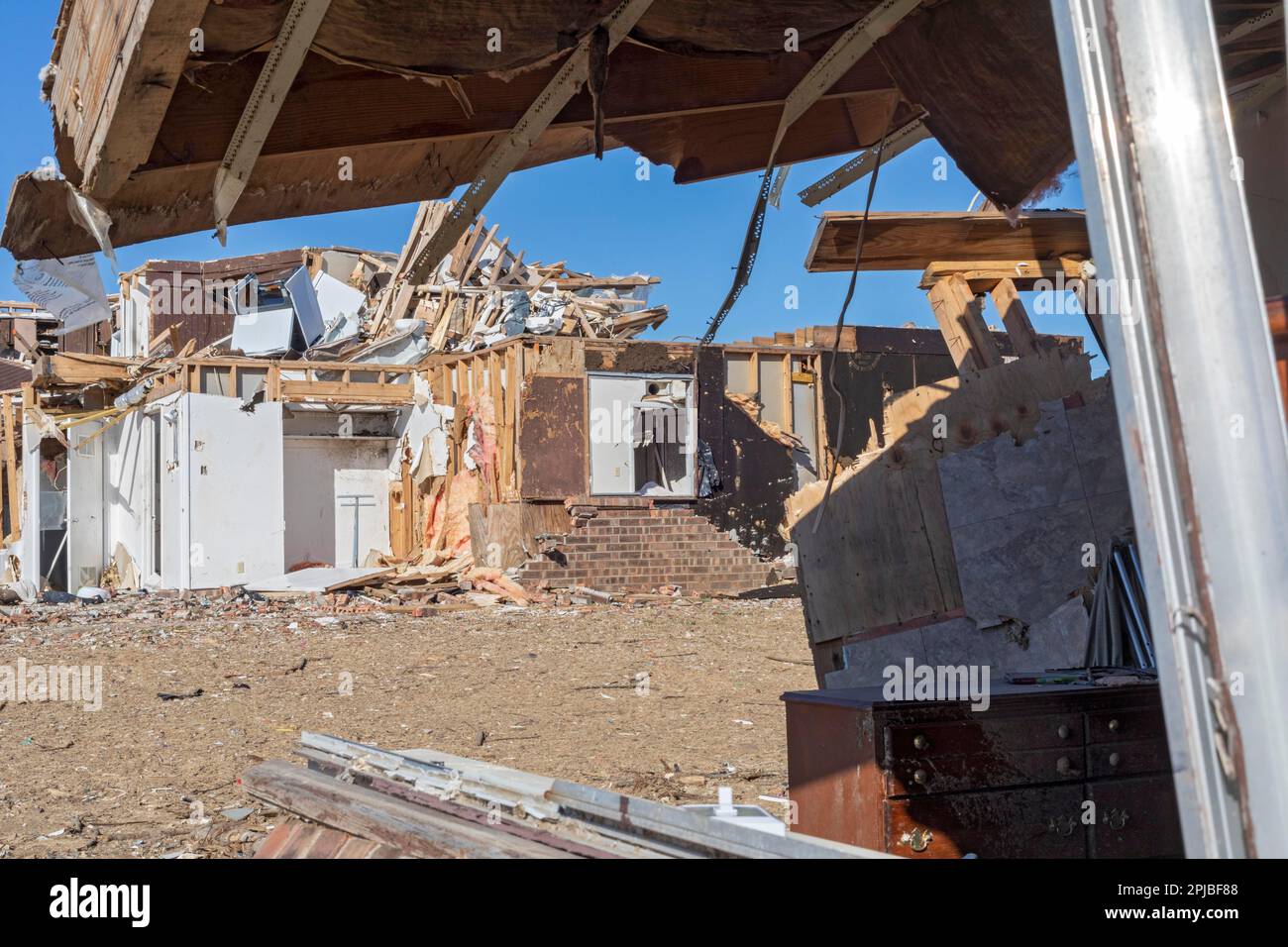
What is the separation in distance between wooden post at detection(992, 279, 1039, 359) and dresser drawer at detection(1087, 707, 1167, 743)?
3.17 metres

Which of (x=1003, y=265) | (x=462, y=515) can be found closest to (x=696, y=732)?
(x=1003, y=265)

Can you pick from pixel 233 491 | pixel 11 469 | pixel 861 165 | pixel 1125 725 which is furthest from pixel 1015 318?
pixel 11 469

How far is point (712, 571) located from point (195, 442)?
8.35m

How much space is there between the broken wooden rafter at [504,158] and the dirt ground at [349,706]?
2847mm

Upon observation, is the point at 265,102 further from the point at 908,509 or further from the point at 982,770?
the point at 908,509

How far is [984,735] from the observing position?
3441 mm

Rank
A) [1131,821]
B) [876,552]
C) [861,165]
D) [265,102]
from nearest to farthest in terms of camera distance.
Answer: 1. [265,102]
2. [1131,821]
3. [861,165]
4. [876,552]

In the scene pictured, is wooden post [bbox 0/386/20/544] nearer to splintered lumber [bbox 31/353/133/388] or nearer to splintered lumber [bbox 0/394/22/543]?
splintered lumber [bbox 0/394/22/543]

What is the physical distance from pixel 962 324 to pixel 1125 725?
322 centimetres

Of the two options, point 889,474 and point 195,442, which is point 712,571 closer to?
point 195,442

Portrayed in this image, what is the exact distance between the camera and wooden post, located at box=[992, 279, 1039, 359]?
6.39 metres

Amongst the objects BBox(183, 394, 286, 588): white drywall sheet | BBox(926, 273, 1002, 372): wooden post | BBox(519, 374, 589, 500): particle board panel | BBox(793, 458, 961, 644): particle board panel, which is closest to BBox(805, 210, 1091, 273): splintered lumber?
BBox(926, 273, 1002, 372): wooden post

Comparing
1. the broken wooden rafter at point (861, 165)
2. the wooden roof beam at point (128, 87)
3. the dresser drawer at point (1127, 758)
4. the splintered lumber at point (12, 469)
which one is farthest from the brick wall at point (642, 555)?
the wooden roof beam at point (128, 87)

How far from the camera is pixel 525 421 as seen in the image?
58.1 ft
